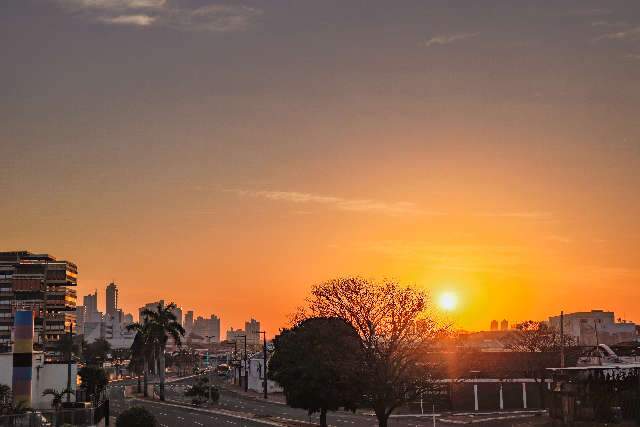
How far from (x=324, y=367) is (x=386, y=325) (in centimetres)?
703

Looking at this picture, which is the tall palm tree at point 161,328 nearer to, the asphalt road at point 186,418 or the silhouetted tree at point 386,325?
the asphalt road at point 186,418

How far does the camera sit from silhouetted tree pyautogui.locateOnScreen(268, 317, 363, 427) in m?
69.9

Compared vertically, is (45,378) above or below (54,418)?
above

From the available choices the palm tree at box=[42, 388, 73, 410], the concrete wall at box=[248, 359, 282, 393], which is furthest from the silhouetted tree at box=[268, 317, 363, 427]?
the concrete wall at box=[248, 359, 282, 393]

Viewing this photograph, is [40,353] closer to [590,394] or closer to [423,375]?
[423,375]

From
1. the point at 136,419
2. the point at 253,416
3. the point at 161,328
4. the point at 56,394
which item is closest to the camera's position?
the point at 136,419

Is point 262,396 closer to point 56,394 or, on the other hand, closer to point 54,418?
point 56,394

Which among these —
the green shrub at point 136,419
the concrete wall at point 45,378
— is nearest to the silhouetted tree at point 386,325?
the green shrub at point 136,419

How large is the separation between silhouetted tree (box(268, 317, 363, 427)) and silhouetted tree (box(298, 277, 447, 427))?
1.03 metres

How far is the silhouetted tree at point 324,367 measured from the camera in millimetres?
69875

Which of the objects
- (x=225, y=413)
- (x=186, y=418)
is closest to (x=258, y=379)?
(x=225, y=413)

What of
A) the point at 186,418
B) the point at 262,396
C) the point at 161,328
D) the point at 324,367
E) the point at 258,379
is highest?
the point at 161,328

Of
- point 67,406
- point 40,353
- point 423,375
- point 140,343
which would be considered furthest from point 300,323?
point 140,343

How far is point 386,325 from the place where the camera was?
236ft
